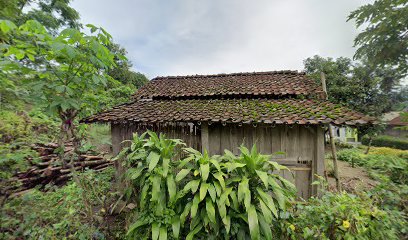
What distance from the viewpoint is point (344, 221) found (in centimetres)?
221

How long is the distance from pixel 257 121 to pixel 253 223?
2728 millimetres

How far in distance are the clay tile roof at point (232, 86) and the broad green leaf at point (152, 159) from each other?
4.58 meters

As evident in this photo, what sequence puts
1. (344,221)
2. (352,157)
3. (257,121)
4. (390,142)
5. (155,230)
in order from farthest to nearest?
(390,142), (352,157), (257,121), (155,230), (344,221)

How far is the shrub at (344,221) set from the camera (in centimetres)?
222

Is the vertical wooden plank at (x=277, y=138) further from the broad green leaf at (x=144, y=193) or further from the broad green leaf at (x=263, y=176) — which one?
the broad green leaf at (x=144, y=193)

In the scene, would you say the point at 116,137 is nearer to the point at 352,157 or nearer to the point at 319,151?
the point at 319,151

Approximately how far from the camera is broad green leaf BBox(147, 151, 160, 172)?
278cm

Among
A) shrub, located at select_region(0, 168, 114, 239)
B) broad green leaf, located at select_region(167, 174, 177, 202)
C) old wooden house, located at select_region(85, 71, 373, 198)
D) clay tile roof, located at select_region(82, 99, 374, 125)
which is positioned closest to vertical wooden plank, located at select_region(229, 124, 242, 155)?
old wooden house, located at select_region(85, 71, 373, 198)

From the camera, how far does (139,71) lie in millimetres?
22422

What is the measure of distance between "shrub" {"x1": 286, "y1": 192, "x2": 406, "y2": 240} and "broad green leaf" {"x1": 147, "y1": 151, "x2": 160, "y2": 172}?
221 centimetres

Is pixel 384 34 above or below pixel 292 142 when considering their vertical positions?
above

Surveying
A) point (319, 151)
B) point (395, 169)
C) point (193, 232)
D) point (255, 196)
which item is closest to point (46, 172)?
point (193, 232)

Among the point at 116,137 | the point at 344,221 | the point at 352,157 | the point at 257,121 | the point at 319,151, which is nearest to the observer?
the point at 344,221

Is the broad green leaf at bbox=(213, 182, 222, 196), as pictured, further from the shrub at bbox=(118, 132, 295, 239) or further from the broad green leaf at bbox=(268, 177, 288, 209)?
the broad green leaf at bbox=(268, 177, 288, 209)
